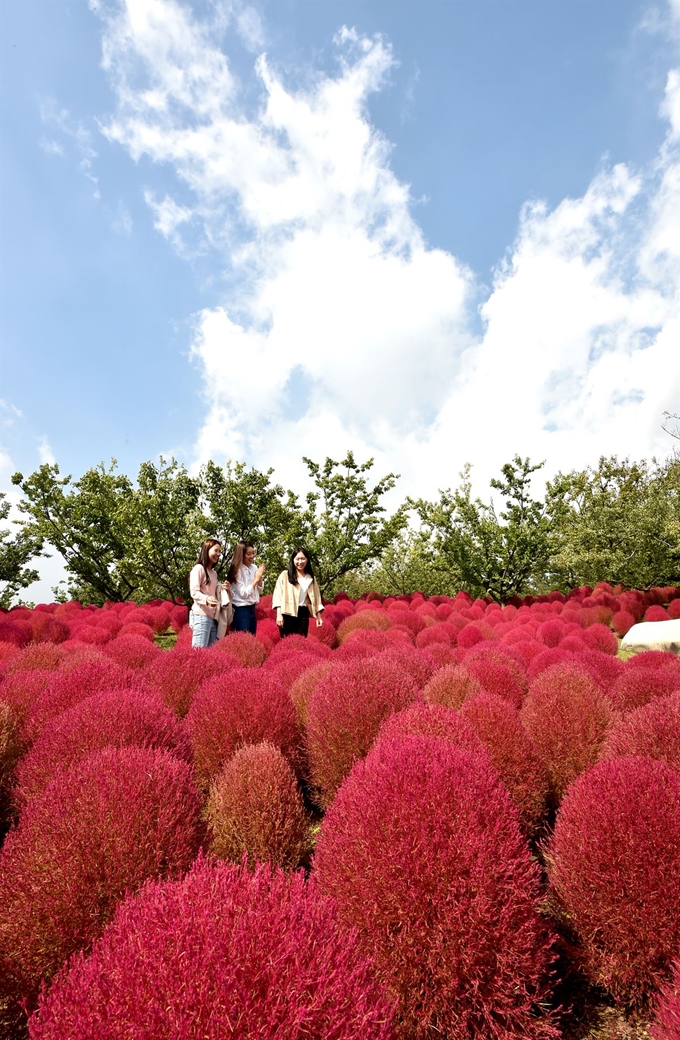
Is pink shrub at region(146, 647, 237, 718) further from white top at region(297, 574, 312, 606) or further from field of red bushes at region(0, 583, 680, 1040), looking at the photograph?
white top at region(297, 574, 312, 606)

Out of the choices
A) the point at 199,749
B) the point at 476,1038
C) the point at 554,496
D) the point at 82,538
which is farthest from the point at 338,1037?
the point at 82,538

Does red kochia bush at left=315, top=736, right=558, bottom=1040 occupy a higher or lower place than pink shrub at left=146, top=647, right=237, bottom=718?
lower

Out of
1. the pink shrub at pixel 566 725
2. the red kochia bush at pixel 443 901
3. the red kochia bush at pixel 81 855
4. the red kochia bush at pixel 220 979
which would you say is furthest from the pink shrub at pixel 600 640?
the red kochia bush at pixel 220 979

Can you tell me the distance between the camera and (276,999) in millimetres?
1562

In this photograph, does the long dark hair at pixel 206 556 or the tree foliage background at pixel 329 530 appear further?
the tree foliage background at pixel 329 530

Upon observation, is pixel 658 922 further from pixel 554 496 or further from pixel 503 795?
pixel 554 496

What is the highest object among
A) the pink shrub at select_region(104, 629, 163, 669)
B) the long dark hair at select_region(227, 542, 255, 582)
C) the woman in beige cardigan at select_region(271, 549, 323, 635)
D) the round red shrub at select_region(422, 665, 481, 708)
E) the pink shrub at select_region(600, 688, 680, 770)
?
the long dark hair at select_region(227, 542, 255, 582)

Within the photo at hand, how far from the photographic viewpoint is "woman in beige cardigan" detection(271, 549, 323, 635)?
1071 centimetres

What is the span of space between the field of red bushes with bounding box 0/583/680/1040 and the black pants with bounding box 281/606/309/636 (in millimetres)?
4983

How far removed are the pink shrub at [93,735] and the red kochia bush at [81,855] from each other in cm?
71

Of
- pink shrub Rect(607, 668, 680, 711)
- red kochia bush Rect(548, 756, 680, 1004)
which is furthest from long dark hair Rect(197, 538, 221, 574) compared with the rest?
red kochia bush Rect(548, 756, 680, 1004)

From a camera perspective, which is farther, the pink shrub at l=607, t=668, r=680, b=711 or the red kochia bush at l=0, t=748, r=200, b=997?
the pink shrub at l=607, t=668, r=680, b=711

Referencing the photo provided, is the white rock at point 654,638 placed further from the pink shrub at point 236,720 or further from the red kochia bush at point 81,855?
the red kochia bush at point 81,855

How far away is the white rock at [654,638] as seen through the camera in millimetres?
11930
